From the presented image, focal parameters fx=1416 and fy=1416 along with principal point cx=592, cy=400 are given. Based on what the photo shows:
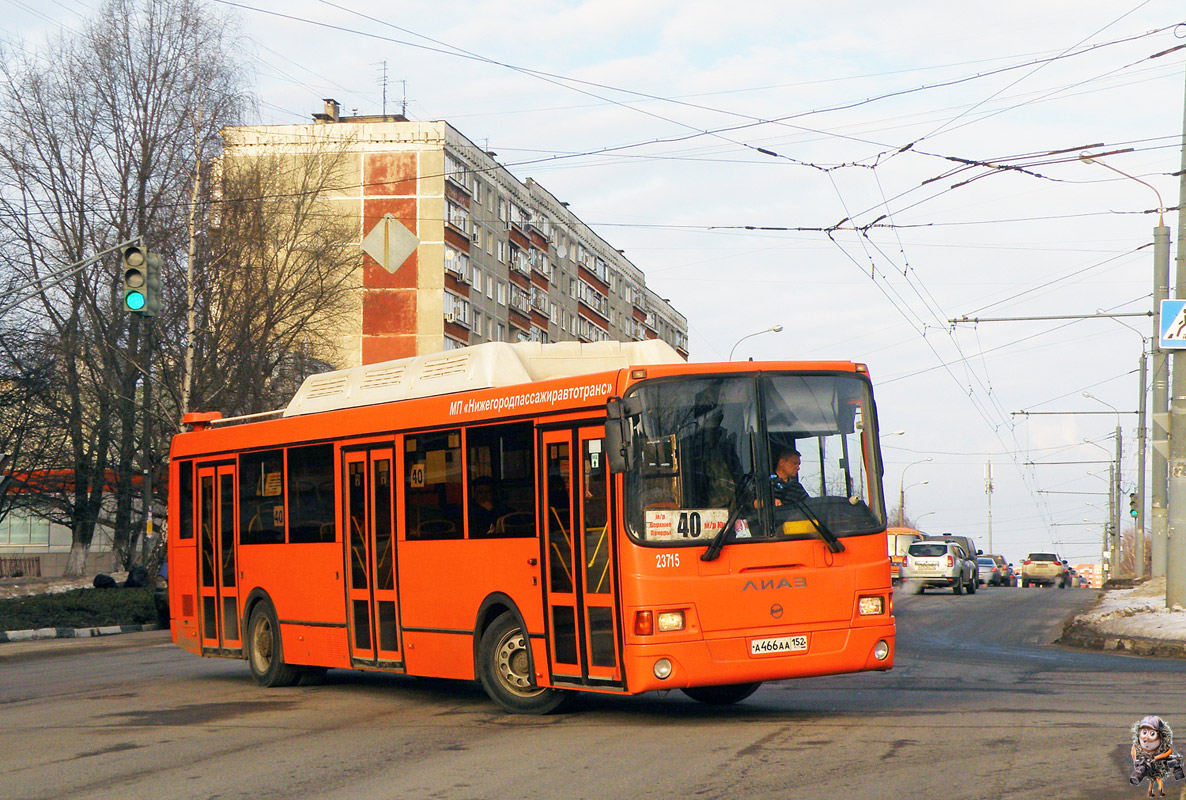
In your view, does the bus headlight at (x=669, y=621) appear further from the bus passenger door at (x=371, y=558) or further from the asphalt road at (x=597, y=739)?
the bus passenger door at (x=371, y=558)

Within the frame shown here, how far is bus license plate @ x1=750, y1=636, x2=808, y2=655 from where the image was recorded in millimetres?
10102

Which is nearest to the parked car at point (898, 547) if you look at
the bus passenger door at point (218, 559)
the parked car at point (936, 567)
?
the parked car at point (936, 567)

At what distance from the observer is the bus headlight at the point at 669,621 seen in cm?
984

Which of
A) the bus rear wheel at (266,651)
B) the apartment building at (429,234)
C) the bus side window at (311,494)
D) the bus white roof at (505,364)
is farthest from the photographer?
the apartment building at (429,234)

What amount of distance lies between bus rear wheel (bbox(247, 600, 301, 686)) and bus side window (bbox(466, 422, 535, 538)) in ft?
12.5

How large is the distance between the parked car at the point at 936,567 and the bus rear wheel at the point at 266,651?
101 ft

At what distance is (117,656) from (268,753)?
38.7 ft

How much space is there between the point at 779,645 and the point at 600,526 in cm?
154

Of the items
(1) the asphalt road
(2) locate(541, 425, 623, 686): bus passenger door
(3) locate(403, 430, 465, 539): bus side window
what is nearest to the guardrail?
(1) the asphalt road

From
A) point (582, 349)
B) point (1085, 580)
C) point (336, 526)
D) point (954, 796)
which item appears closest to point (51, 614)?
point (336, 526)

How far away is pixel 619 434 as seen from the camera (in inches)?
389

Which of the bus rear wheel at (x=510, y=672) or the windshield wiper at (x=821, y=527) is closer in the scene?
the windshield wiper at (x=821, y=527)

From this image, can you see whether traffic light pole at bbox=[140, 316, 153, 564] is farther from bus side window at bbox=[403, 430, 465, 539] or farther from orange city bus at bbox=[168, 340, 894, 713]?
bus side window at bbox=[403, 430, 465, 539]

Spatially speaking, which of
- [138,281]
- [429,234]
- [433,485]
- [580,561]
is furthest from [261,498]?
[429,234]
